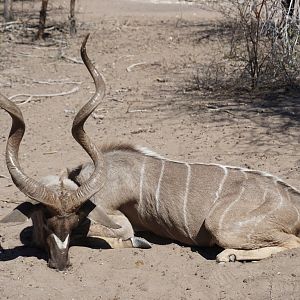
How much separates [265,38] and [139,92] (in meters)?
1.70

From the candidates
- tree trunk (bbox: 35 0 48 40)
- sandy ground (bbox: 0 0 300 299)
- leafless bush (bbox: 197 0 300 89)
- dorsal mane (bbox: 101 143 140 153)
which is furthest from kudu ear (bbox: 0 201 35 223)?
tree trunk (bbox: 35 0 48 40)

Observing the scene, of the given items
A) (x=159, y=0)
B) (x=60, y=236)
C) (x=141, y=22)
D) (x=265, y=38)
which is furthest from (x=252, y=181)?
(x=159, y=0)

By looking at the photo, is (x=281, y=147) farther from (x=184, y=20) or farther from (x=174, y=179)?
(x=184, y=20)

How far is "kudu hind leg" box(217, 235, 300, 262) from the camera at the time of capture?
4.30 meters

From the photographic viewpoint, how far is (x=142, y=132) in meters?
6.70

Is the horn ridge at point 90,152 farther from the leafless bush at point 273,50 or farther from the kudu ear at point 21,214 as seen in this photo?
the leafless bush at point 273,50

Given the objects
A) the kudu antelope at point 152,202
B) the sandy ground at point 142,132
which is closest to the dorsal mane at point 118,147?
the kudu antelope at point 152,202

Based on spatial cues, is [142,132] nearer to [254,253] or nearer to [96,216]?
[96,216]

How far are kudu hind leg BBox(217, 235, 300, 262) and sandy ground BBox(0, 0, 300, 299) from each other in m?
0.06

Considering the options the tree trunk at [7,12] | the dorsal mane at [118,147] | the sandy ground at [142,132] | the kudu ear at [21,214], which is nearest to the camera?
the sandy ground at [142,132]

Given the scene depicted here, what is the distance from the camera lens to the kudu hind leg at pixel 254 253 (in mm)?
4301

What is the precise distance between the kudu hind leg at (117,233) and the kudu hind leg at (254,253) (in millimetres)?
555

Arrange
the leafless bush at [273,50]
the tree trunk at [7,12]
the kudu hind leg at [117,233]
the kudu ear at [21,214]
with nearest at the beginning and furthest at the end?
the kudu ear at [21,214] < the kudu hind leg at [117,233] < the leafless bush at [273,50] < the tree trunk at [7,12]

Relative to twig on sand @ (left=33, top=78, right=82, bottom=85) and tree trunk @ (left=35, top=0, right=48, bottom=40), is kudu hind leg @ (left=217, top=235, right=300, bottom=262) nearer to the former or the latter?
twig on sand @ (left=33, top=78, right=82, bottom=85)
